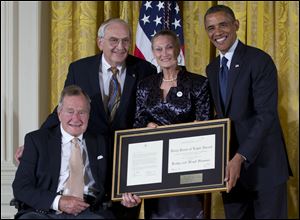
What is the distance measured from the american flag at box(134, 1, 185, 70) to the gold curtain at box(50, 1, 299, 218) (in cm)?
38

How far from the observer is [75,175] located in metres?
4.09

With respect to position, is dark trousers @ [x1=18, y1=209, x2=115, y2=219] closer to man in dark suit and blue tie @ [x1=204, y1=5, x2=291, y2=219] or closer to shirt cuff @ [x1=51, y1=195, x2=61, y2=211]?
shirt cuff @ [x1=51, y1=195, x2=61, y2=211]

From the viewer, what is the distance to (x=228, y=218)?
14.7 ft

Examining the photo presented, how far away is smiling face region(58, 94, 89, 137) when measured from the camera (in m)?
4.10

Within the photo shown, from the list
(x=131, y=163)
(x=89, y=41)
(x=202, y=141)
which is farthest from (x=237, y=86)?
(x=89, y=41)

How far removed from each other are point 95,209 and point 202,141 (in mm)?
745

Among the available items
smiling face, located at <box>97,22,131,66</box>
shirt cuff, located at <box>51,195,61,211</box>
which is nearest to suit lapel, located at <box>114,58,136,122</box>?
smiling face, located at <box>97,22,131,66</box>

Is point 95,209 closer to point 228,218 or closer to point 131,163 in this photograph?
point 131,163

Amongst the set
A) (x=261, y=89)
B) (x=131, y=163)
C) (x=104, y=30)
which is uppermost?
(x=104, y=30)

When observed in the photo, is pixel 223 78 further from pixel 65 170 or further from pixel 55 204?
pixel 55 204

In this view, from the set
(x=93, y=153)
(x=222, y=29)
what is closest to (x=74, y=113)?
(x=93, y=153)

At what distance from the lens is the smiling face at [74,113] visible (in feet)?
13.4

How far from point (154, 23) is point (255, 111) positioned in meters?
1.70

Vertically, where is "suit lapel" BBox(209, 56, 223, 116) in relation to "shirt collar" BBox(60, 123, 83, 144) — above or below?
above
